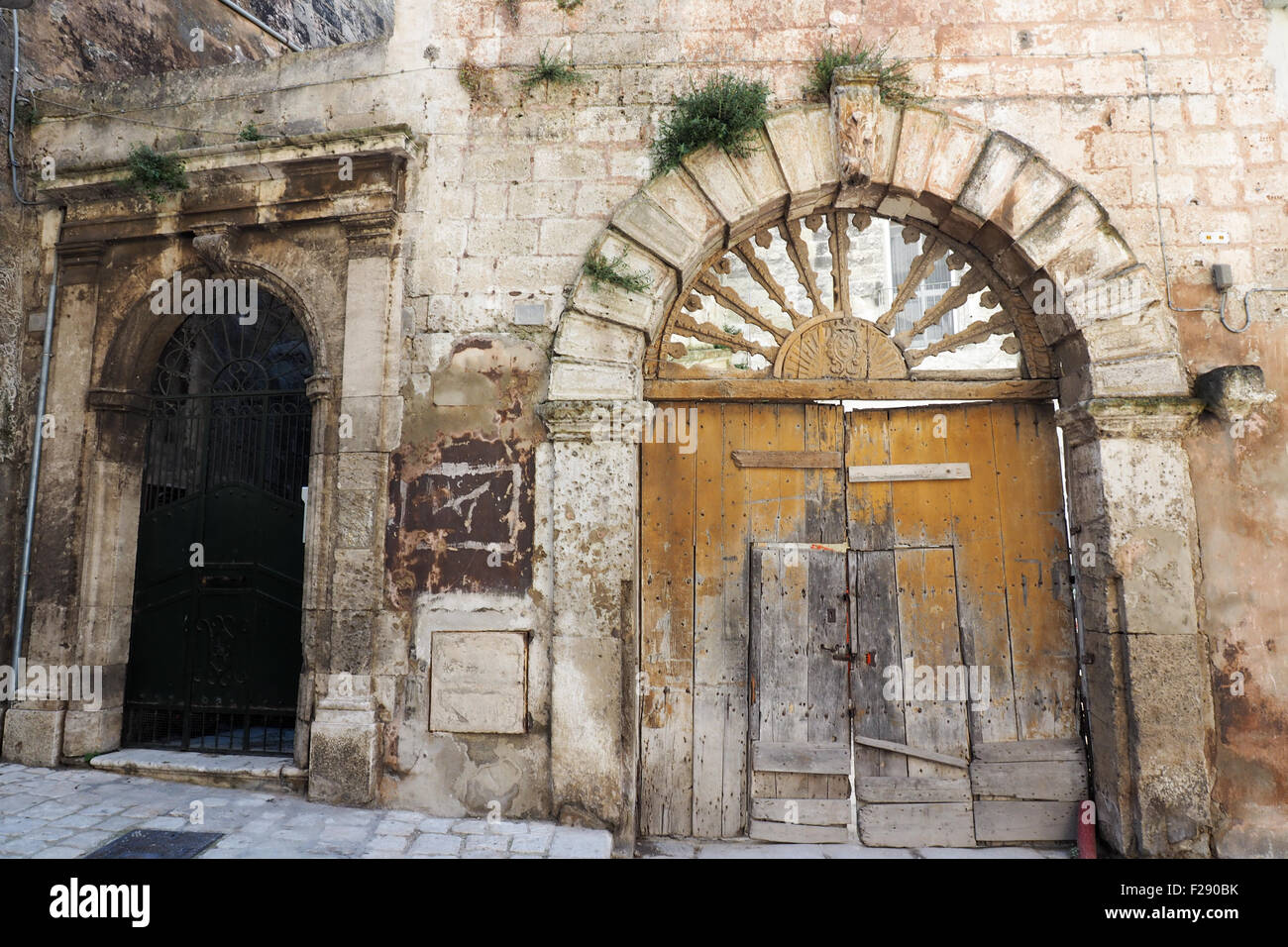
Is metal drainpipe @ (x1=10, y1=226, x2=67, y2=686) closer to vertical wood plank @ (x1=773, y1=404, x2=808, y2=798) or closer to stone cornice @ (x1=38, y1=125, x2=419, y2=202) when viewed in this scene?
stone cornice @ (x1=38, y1=125, x2=419, y2=202)

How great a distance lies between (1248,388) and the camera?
149 inches

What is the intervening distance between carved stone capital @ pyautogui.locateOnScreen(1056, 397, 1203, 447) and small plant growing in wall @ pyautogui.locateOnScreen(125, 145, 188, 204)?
5.10 m

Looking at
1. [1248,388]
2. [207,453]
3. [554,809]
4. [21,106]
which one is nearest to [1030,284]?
[1248,388]

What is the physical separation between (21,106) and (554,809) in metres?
5.28

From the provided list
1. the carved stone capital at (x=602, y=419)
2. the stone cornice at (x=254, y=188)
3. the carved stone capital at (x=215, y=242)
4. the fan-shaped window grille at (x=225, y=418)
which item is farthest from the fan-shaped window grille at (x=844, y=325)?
the carved stone capital at (x=215, y=242)

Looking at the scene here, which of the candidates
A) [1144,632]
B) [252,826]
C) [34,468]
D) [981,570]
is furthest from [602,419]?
[34,468]

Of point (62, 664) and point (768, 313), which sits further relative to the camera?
point (768, 313)

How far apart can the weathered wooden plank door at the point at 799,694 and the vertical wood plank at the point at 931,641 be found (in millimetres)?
329

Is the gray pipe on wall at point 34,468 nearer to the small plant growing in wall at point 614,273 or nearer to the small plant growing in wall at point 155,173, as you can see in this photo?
the small plant growing in wall at point 155,173

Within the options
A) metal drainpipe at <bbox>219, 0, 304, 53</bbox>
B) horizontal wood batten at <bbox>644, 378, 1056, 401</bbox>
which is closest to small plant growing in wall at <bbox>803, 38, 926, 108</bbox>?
horizontal wood batten at <bbox>644, 378, 1056, 401</bbox>

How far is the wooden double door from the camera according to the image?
13.4 feet

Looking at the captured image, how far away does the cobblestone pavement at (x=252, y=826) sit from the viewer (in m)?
3.48

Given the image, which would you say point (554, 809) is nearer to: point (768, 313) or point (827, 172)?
point (827, 172)

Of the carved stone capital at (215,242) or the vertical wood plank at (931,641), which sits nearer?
the vertical wood plank at (931,641)
